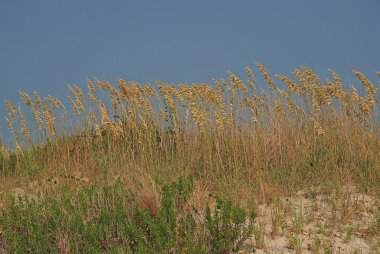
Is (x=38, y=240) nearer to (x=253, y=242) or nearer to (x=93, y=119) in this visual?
(x=253, y=242)

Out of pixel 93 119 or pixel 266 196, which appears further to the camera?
pixel 93 119

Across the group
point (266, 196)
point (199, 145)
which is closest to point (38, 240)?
point (266, 196)

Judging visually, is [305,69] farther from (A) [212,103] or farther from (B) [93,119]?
(B) [93,119]

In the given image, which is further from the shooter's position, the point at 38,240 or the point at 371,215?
the point at 371,215

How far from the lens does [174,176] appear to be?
25.5ft

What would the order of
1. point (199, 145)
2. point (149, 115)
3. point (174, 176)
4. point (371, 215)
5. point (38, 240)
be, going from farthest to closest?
point (149, 115), point (199, 145), point (174, 176), point (371, 215), point (38, 240)

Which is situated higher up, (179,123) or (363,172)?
(179,123)

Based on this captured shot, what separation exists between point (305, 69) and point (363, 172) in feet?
7.93

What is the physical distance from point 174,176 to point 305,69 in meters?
3.32

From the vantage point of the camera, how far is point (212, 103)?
9.37 meters

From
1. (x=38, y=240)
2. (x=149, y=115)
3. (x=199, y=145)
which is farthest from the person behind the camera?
(x=149, y=115)

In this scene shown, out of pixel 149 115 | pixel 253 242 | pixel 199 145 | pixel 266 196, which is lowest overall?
pixel 253 242

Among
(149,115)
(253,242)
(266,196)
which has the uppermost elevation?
(149,115)

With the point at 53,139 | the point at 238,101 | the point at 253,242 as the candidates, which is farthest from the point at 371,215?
the point at 53,139
